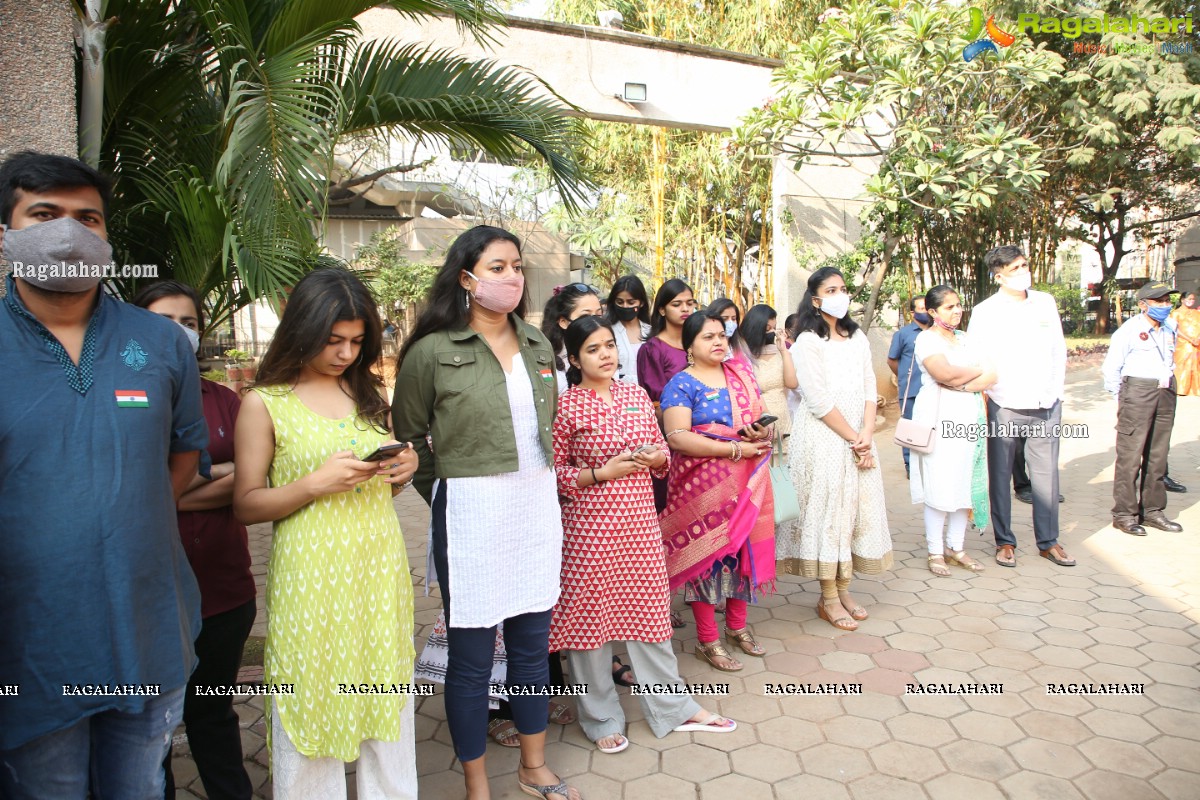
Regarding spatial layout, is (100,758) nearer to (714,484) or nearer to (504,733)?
(504,733)

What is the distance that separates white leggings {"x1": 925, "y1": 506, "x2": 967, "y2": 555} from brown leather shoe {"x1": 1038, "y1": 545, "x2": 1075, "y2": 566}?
62cm

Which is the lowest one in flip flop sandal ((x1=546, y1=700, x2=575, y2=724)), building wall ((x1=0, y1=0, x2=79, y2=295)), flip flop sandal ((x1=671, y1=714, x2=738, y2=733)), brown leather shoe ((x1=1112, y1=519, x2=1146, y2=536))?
flip flop sandal ((x1=546, y1=700, x2=575, y2=724))

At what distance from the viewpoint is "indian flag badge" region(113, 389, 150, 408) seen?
169 centimetres

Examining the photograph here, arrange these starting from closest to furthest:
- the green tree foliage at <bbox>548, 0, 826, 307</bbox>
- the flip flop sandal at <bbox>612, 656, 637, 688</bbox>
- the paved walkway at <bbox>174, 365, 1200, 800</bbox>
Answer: the paved walkway at <bbox>174, 365, 1200, 800</bbox> → the flip flop sandal at <bbox>612, 656, 637, 688</bbox> → the green tree foliage at <bbox>548, 0, 826, 307</bbox>

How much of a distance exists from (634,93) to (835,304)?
4.67 meters

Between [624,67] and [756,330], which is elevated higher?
[624,67]

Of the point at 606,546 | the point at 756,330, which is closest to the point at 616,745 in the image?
the point at 606,546

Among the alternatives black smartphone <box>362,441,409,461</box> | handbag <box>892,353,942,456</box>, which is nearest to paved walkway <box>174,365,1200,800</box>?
handbag <box>892,353,942,456</box>

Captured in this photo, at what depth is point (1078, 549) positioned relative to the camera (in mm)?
5297

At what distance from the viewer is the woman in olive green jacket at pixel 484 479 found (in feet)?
8.11

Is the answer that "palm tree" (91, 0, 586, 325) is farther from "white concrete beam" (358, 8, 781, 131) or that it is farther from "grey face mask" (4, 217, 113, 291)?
"white concrete beam" (358, 8, 781, 131)

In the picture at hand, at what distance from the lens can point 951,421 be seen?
4.86 meters

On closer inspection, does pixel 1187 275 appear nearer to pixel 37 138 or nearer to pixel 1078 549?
pixel 1078 549

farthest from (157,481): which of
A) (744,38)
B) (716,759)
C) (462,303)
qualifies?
(744,38)
